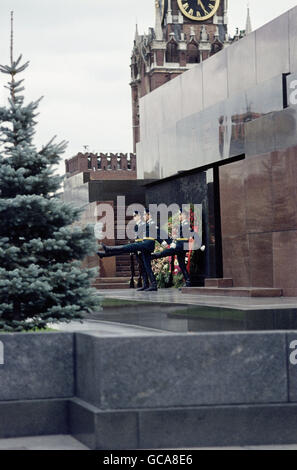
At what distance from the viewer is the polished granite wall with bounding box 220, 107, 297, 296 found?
14.6 metres

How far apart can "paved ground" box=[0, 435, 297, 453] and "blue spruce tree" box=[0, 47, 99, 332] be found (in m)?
1.53

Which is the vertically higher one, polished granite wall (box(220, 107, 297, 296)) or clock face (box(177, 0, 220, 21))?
clock face (box(177, 0, 220, 21))

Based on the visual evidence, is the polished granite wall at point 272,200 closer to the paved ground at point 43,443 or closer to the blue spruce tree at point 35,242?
the blue spruce tree at point 35,242

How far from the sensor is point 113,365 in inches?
323

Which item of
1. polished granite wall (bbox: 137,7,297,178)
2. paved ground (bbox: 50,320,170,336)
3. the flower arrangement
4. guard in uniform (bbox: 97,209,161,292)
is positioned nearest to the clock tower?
polished granite wall (bbox: 137,7,297,178)

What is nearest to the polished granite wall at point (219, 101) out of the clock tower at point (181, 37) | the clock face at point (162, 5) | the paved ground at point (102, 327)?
the paved ground at point (102, 327)

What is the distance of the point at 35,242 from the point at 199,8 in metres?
119

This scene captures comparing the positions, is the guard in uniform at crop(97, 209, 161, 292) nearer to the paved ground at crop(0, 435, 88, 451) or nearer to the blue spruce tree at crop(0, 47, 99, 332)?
the blue spruce tree at crop(0, 47, 99, 332)

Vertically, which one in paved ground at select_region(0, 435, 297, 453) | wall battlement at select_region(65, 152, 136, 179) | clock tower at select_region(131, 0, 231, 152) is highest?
clock tower at select_region(131, 0, 231, 152)

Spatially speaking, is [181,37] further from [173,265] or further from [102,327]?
[102,327]

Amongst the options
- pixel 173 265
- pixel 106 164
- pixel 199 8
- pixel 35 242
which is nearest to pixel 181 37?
pixel 199 8

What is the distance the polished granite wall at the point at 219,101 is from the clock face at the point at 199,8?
100315 millimetres
